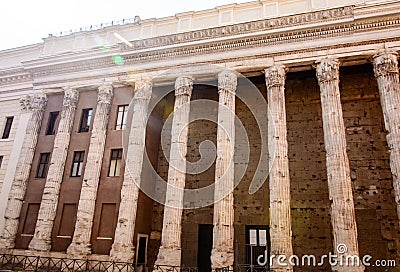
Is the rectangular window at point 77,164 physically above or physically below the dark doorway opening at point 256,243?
above

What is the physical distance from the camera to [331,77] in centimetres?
1188

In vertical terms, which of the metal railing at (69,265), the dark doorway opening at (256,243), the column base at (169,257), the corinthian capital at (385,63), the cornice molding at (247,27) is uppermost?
the cornice molding at (247,27)

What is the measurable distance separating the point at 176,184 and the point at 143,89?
486cm

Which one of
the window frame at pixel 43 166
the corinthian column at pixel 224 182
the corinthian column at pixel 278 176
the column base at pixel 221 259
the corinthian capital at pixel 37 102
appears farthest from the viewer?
the corinthian capital at pixel 37 102

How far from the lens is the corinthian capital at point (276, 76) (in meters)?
12.5

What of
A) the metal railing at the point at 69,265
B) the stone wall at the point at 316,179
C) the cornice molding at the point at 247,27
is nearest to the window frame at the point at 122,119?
the cornice molding at the point at 247,27

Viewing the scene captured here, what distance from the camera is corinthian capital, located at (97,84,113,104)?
49.1 ft

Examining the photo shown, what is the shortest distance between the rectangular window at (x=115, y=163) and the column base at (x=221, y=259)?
5.86m

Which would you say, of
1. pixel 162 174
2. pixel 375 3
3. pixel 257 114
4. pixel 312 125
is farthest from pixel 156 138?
pixel 375 3

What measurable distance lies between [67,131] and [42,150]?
1.76 m

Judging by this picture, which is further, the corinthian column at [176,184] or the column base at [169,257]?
the corinthian column at [176,184]

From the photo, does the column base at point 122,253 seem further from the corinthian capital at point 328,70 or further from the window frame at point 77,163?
the corinthian capital at point 328,70
